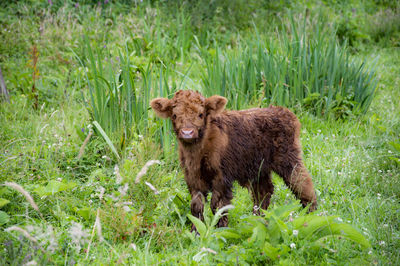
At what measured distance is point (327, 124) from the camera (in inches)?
236

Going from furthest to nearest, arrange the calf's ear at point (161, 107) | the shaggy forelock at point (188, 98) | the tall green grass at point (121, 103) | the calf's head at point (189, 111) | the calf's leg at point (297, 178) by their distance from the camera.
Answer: the tall green grass at point (121, 103) < the calf's leg at point (297, 178) < the calf's ear at point (161, 107) < the shaggy forelock at point (188, 98) < the calf's head at point (189, 111)

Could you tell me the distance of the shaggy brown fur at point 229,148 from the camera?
359cm

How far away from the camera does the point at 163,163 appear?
3.77 metres

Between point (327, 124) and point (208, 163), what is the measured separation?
2911mm

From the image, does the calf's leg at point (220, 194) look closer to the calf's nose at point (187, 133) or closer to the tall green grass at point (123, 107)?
the calf's nose at point (187, 133)

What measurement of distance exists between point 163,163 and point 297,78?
317 cm

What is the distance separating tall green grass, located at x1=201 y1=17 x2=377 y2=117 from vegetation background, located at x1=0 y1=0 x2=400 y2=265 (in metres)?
0.02

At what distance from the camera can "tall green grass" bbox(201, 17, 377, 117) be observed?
19.1 ft

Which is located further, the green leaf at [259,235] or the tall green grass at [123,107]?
the tall green grass at [123,107]

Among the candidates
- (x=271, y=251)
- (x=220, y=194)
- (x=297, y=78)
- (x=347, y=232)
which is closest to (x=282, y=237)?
(x=271, y=251)

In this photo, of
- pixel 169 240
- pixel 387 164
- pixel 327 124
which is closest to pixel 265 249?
pixel 169 240

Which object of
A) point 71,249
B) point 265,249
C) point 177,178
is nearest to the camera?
point 265,249

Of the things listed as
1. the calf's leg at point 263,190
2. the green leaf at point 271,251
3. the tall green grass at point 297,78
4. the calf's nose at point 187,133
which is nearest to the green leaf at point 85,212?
the calf's nose at point 187,133

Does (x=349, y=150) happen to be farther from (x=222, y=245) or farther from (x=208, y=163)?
(x=222, y=245)
